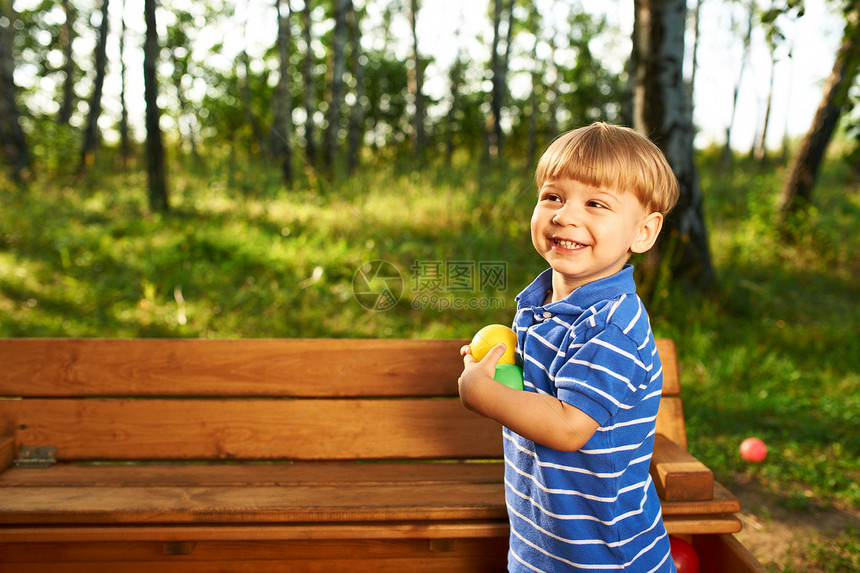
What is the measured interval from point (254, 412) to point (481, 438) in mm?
891

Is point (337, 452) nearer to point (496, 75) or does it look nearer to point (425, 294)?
point (425, 294)

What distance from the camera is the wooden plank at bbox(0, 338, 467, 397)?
2.25 metres

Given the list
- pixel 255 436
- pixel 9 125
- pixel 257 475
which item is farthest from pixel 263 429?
pixel 9 125

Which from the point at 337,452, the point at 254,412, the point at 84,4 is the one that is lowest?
the point at 337,452

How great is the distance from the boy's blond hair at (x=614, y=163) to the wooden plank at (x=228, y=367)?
109 centimetres

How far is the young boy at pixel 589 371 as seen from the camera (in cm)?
128

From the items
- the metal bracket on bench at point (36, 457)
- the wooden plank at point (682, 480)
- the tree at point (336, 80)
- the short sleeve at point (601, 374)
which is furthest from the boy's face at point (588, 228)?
the tree at point (336, 80)

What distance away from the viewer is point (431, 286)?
173 inches

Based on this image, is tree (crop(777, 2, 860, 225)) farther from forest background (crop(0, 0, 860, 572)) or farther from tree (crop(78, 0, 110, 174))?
tree (crop(78, 0, 110, 174))

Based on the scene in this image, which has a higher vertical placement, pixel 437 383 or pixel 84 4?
pixel 84 4

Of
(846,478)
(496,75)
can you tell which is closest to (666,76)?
(846,478)

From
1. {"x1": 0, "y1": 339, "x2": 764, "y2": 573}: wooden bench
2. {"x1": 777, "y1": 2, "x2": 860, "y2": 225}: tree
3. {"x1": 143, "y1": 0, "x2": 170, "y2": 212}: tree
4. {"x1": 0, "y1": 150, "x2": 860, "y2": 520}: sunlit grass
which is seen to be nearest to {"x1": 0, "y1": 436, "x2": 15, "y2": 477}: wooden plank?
{"x1": 0, "y1": 339, "x2": 764, "y2": 573}: wooden bench

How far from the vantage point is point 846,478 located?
129 inches

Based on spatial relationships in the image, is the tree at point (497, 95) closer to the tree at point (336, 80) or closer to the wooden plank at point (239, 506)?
the tree at point (336, 80)
